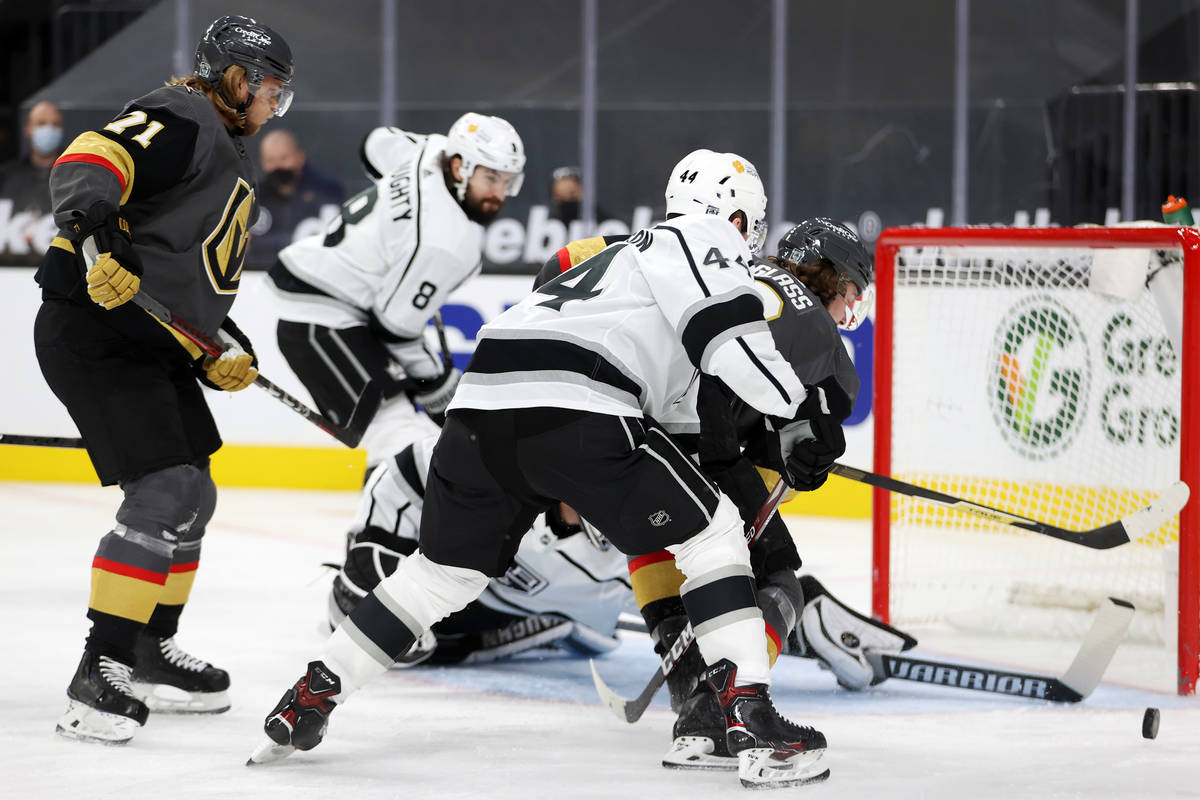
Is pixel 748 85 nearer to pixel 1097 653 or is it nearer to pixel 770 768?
pixel 1097 653

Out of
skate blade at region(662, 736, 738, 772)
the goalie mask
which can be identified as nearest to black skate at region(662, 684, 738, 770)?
skate blade at region(662, 736, 738, 772)

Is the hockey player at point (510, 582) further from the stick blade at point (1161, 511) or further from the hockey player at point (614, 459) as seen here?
the stick blade at point (1161, 511)

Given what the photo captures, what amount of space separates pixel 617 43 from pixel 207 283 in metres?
4.57

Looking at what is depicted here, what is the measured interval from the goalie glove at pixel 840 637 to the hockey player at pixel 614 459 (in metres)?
0.59

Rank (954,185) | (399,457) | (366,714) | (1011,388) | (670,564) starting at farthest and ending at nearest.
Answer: (954,185) < (1011,388) < (399,457) < (366,714) < (670,564)

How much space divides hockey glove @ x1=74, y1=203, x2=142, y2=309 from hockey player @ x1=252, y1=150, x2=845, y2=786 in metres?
0.52

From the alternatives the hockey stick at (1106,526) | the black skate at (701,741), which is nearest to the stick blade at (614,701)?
the black skate at (701,741)

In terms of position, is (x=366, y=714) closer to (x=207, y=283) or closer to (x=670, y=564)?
(x=670, y=564)

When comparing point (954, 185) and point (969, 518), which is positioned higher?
point (954, 185)

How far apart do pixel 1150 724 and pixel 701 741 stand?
738mm

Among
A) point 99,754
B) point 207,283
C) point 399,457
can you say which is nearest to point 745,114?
point 399,457

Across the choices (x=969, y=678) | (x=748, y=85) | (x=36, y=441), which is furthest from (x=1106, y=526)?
(x=748, y=85)

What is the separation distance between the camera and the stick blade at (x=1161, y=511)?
2.79m

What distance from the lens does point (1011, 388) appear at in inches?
161
